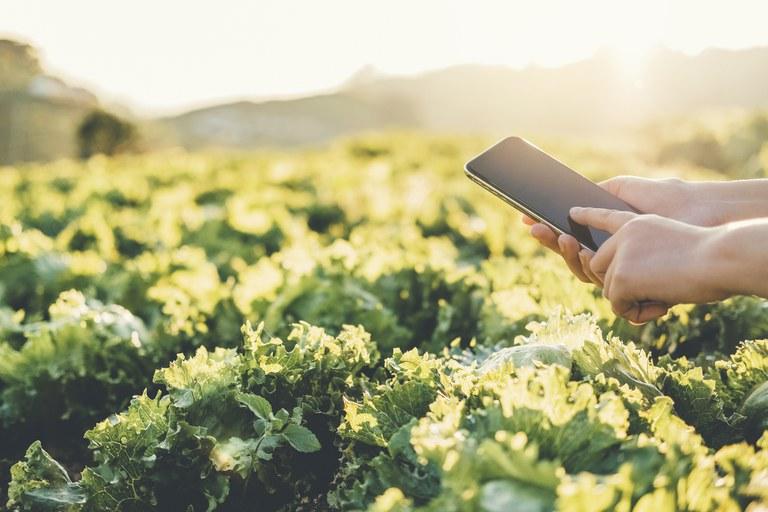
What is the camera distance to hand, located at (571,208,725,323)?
2279mm

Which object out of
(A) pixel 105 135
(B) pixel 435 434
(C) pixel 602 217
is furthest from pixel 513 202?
(A) pixel 105 135

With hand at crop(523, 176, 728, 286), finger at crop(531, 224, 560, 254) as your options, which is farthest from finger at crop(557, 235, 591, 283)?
finger at crop(531, 224, 560, 254)

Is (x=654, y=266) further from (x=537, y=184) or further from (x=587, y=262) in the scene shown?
(x=537, y=184)

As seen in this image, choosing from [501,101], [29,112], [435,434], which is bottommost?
[501,101]

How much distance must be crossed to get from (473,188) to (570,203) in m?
6.85

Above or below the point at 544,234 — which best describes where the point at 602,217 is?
above

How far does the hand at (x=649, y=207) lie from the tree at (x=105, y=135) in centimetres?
3984

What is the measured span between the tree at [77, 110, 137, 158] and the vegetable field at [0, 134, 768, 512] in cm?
3582

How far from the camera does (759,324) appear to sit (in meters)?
3.73

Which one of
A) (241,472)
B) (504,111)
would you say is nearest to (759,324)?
(241,472)

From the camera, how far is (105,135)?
40.2 m

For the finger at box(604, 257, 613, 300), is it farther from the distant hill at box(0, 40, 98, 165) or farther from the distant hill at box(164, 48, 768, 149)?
the distant hill at box(164, 48, 768, 149)

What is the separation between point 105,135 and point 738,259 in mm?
41021

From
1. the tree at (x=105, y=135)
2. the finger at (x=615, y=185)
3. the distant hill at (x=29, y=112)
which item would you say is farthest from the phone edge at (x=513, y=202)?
the distant hill at (x=29, y=112)
